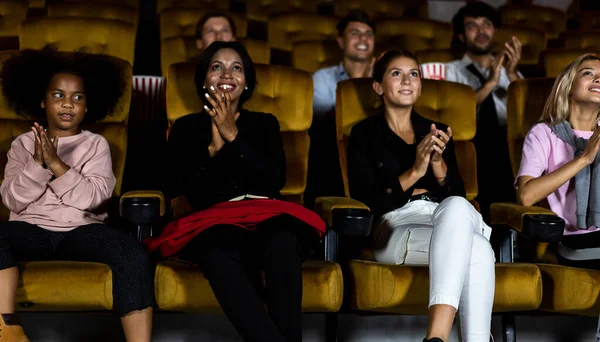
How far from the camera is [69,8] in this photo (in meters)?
3.75

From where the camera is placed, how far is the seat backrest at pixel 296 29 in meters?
3.99

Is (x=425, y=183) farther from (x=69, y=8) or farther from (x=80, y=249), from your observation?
(x=69, y=8)

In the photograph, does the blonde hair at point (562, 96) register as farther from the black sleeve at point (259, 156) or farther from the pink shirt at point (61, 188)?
the pink shirt at point (61, 188)

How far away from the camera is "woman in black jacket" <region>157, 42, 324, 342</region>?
1.75m

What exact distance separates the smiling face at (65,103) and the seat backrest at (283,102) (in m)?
0.27

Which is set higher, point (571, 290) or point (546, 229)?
point (546, 229)

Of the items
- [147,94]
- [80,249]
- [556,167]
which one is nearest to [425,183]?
[556,167]

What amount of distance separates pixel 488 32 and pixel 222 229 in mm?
1899

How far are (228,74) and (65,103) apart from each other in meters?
0.41

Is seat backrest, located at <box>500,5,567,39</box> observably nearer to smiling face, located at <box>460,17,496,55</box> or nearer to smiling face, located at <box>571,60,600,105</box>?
smiling face, located at <box>460,17,496,55</box>

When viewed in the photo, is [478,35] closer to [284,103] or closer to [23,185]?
[284,103]

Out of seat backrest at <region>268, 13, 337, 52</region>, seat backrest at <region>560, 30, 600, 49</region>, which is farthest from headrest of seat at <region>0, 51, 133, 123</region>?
seat backrest at <region>560, 30, 600, 49</region>

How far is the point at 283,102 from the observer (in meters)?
2.46

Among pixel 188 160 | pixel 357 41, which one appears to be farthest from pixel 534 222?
pixel 357 41
